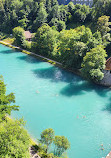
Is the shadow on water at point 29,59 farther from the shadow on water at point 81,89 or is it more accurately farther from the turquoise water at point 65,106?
the shadow on water at point 81,89

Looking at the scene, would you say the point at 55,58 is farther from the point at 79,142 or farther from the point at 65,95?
the point at 79,142

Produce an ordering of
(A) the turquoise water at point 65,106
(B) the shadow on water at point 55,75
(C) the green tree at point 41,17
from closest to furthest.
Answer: (A) the turquoise water at point 65,106, (B) the shadow on water at point 55,75, (C) the green tree at point 41,17

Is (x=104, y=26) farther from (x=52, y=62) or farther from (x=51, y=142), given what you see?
(x=51, y=142)

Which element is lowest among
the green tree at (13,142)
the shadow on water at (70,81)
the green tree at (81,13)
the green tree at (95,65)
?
the shadow on water at (70,81)

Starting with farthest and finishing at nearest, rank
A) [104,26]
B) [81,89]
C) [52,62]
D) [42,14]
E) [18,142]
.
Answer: [42,14], [52,62], [104,26], [81,89], [18,142]

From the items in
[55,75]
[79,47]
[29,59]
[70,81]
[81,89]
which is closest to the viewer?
[81,89]

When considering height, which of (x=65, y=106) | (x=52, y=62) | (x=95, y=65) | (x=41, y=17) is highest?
(x=41, y=17)

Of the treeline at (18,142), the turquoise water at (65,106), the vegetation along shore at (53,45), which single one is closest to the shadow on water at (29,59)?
the vegetation along shore at (53,45)

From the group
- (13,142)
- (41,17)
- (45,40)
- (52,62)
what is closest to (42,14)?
(41,17)

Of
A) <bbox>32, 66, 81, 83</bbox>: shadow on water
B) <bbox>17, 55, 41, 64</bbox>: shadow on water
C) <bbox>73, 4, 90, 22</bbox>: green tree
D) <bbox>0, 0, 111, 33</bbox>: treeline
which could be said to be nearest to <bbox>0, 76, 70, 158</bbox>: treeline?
<bbox>32, 66, 81, 83</bbox>: shadow on water
